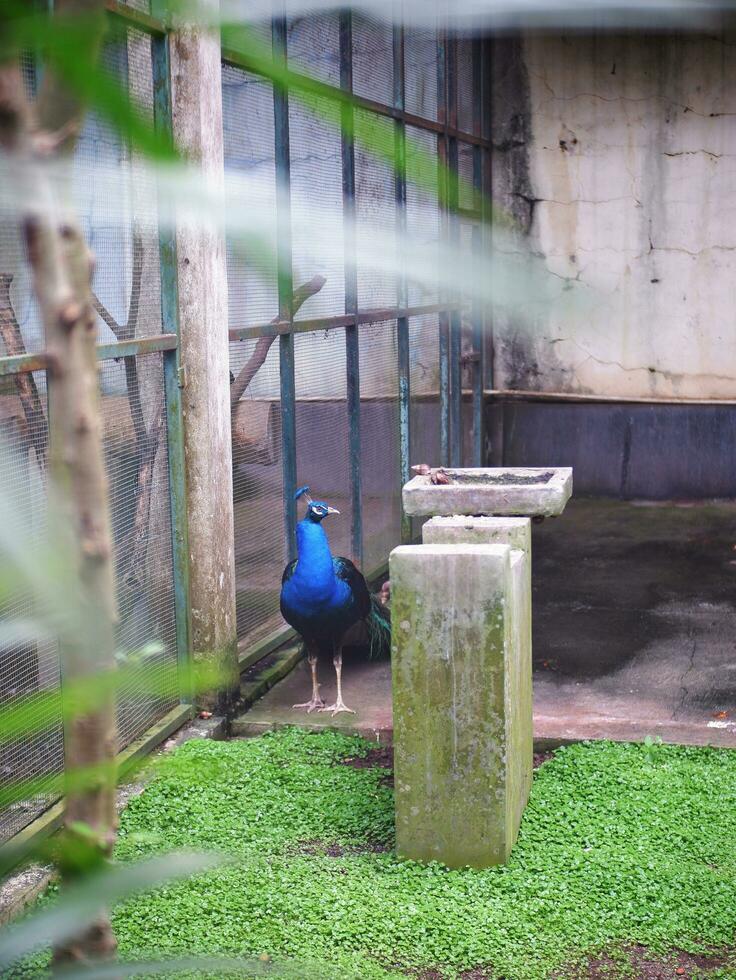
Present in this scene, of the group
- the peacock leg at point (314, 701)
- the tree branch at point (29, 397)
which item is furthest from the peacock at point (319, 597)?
the tree branch at point (29, 397)

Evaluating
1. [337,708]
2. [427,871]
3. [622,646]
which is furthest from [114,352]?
[622,646]

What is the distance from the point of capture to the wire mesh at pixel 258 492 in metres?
4.85

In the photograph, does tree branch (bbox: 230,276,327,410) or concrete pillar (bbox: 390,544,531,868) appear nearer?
concrete pillar (bbox: 390,544,531,868)

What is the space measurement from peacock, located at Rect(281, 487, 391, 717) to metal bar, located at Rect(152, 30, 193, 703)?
1.30ft

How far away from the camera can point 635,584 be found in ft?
21.3

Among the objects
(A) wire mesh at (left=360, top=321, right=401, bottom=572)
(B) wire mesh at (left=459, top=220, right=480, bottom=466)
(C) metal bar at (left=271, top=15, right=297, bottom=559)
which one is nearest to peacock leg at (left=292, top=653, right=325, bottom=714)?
(C) metal bar at (left=271, top=15, right=297, bottom=559)

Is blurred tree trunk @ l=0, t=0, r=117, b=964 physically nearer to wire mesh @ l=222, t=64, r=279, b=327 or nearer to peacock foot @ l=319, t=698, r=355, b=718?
wire mesh @ l=222, t=64, r=279, b=327

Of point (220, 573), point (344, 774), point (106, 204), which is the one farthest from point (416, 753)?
point (106, 204)

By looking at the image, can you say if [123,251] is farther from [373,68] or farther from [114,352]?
[373,68]

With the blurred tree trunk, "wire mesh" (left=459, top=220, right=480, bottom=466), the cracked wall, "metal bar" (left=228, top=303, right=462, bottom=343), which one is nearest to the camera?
the blurred tree trunk

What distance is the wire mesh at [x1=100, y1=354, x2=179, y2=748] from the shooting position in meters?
3.90

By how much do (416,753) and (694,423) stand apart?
5872 millimetres

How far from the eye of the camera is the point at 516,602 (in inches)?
137

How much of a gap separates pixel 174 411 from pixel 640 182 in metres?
5.32
